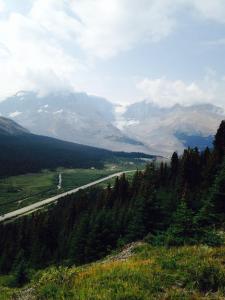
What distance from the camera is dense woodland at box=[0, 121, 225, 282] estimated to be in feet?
98.4

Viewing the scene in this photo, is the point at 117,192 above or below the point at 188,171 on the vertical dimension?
below

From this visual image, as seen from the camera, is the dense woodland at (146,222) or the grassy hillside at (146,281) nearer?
the grassy hillside at (146,281)

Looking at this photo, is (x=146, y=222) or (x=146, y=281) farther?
(x=146, y=222)

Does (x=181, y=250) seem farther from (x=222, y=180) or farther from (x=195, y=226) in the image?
(x=222, y=180)

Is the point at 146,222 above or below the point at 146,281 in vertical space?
below

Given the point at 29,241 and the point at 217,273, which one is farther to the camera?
the point at 29,241

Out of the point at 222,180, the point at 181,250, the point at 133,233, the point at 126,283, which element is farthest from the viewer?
the point at 222,180

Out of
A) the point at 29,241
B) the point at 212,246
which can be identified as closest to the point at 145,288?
the point at 212,246

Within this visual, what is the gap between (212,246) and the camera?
26109 millimetres

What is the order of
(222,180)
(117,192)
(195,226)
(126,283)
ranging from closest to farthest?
1. (126,283)
2. (195,226)
3. (222,180)
4. (117,192)

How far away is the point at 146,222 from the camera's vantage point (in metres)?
42.9

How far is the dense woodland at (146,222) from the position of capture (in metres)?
30.0

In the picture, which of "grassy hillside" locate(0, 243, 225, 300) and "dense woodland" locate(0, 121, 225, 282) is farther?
"dense woodland" locate(0, 121, 225, 282)

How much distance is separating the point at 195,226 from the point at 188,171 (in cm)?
5105
